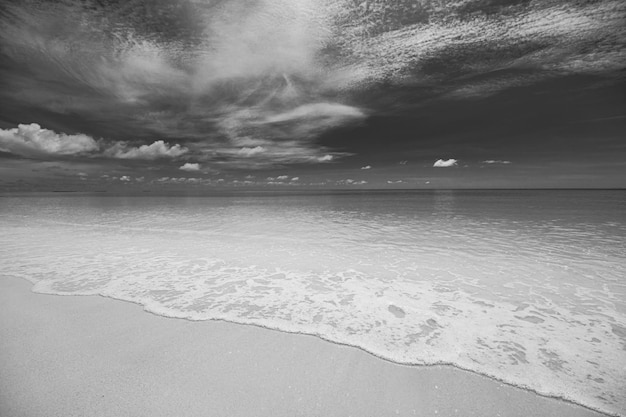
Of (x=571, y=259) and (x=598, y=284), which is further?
(x=571, y=259)

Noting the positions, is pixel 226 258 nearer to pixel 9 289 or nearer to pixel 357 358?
pixel 9 289

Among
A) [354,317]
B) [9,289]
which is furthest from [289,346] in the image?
[9,289]

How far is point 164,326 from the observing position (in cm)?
446

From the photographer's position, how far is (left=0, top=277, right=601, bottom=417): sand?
9.21ft

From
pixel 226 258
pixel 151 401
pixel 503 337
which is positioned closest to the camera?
pixel 151 401

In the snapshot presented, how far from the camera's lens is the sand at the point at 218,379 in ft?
9.21

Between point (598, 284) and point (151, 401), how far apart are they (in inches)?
391

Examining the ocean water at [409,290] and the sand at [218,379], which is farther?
the ocean water at [409,290]

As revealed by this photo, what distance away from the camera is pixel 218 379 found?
3.21m

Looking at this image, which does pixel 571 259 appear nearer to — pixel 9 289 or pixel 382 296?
pixel 382 296

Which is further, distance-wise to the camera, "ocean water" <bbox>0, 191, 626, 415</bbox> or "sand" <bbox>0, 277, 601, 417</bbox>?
"ocean water" <bbox>0, 191, 626, 415</bbox>

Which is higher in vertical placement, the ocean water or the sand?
the sand

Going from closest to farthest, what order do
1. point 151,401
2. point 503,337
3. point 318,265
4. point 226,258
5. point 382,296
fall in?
point 151,401
point 503,337
point 382,296
point 318,265
point 226,258

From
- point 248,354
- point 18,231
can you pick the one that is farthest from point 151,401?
point 18,231
